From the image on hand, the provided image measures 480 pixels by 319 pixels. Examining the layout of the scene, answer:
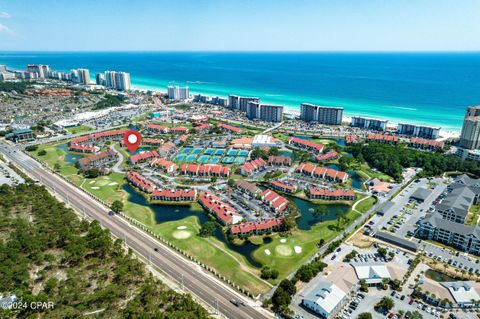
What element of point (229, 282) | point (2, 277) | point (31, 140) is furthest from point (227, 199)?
point (31, 140)

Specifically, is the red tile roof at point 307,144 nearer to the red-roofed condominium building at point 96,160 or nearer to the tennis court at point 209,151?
the tennis court at point 209,151

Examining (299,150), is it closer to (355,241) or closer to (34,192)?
(355,241)

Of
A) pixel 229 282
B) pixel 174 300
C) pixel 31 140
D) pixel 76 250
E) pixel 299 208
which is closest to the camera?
pixel 174 300

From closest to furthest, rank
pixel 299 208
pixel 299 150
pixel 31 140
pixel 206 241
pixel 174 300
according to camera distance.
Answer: pixel 174 300, pixel 206 241, pixel 299 208, pixel 299 150, pixel 31 140

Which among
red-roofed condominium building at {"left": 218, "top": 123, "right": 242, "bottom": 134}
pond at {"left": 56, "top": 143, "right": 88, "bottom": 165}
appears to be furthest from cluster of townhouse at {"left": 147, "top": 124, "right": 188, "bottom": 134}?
pond at {"left": 56, "top": 143, "right": 88, "bottom": 165}

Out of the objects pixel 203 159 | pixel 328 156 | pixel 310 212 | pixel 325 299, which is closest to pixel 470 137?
pixel 328 156
